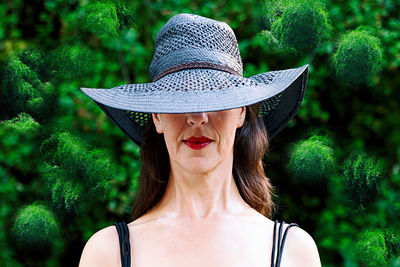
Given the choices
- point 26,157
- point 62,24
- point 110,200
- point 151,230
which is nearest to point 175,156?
point 151,230

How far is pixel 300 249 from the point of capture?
5.33ft

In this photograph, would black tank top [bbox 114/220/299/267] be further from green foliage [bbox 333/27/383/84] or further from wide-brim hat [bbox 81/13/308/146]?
green foliage [bbox 333/27/383/84]

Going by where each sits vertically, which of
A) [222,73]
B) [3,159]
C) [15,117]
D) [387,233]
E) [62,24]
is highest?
[62,24]

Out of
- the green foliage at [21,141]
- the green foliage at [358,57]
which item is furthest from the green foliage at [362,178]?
the green foliage at [21,141]

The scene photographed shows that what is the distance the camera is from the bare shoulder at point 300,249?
5.29ft

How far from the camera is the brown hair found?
1.77m

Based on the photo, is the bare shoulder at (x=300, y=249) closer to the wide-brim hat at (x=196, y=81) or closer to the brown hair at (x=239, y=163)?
the brown hair at (x=239, y=163)

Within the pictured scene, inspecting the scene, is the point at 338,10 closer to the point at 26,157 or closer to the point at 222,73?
the point at 222,73

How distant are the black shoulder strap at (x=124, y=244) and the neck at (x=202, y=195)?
131 millimetres

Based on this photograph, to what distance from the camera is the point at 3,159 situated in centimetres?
226

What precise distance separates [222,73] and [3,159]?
123 cm

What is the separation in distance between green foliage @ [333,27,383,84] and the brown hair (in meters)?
0.67

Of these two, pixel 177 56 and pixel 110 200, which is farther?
pixel 110 200

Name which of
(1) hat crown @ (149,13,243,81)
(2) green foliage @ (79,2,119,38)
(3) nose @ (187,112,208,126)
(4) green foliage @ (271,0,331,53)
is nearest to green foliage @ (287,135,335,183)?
(4) green foliage @ (271,0,331,53)
